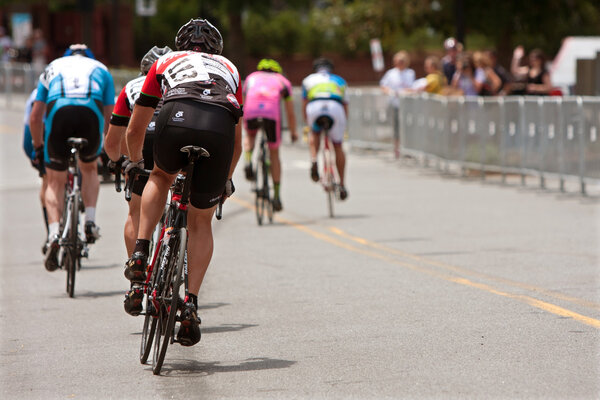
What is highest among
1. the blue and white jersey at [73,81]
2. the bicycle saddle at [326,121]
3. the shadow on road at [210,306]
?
the blue and white jersey at [73,81]

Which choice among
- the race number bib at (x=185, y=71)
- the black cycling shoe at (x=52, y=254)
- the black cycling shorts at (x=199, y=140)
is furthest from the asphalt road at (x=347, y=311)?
the race number bib at (x=185, y=71)

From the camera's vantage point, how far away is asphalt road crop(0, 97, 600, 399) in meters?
6.62

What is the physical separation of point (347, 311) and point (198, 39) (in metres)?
2.41

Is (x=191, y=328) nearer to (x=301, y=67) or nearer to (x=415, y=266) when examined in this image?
(x=415, y=266)

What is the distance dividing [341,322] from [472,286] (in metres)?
1.83

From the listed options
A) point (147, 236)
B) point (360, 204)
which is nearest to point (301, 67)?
point (360, 204)

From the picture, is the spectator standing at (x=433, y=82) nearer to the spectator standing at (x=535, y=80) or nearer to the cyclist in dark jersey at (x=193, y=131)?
the spectator standing at (x=535, y=80)

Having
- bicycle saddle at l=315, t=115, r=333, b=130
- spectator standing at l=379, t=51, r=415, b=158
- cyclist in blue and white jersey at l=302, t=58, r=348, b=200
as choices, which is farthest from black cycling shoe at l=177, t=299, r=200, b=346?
spectator standing at l=379, t=51, r=415, b=158

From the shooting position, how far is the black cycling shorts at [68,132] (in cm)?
1057

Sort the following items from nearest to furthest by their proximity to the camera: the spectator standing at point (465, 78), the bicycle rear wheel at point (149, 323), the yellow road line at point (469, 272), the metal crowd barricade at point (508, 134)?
the bicycle rear wheel at point (149, 323) → the yellow road line at point (469, 272) → the metal crowd barricade at point (508, 134) → the spectator standing at point (465, 78)

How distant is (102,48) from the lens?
5625cm

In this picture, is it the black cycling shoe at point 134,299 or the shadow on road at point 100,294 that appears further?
the shadow on road at point 100,294

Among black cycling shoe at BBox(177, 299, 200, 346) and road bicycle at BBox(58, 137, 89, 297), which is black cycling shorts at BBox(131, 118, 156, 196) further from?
road bicycle at BBox(58, 137, 89, 297)

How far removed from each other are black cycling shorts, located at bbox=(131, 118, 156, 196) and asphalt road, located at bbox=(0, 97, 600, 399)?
0.90 metres
